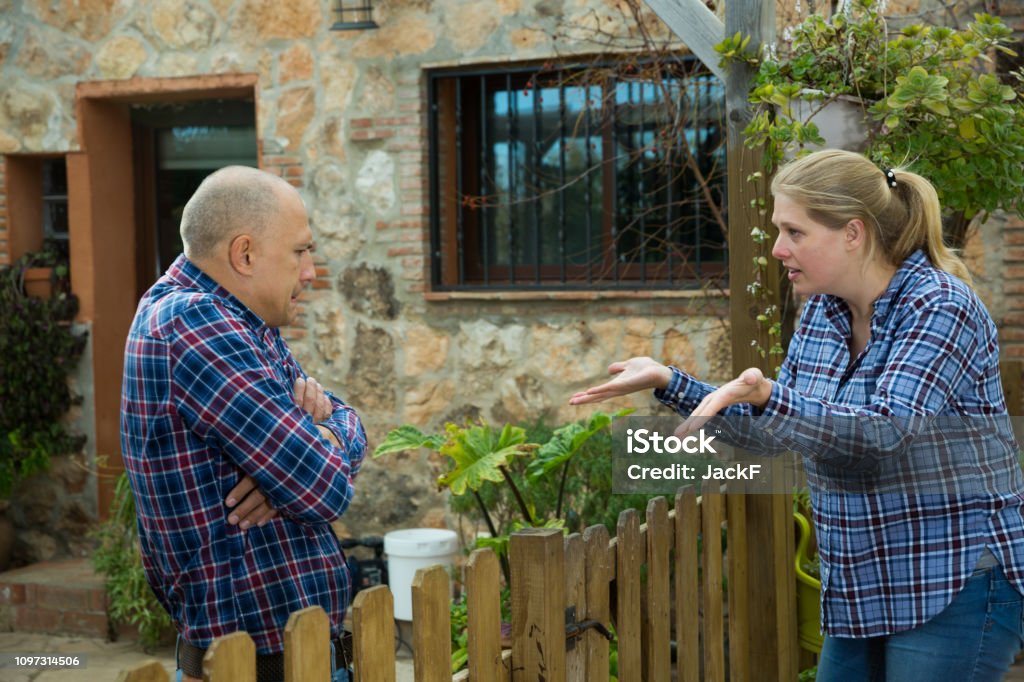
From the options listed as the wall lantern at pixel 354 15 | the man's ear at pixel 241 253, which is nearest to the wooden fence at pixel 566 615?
the man's ear at pixel 241 253

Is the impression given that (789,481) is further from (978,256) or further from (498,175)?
(498,175)

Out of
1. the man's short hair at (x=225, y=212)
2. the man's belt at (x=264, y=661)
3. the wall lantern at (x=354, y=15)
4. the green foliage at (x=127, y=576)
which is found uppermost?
the wall lantern at (x=354, y=15)

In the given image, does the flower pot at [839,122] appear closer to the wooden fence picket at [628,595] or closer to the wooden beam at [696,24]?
the wooden beam at [696,24]

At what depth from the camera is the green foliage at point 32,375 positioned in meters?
6.46

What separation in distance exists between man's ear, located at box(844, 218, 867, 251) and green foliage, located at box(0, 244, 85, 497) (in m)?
5.36

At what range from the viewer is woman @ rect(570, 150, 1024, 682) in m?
2.02

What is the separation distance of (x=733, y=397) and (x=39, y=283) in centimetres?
573

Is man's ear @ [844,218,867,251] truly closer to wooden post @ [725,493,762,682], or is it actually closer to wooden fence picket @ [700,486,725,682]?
wooden fence picket @ [700,486,725,682]

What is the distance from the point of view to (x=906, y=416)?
77.7 inches

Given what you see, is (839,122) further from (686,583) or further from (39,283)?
(39,283)

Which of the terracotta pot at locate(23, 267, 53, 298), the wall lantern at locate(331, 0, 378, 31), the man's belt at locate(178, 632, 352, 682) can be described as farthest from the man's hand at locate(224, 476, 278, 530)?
the terracotta pot at locate(23, 267, 53, 298)

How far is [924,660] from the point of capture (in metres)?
2.14

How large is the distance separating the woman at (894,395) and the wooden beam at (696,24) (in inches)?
43.0

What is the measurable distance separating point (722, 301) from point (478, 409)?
1.35 meters
